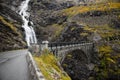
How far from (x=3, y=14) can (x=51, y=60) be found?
211 feet

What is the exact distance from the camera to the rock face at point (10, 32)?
76062mm

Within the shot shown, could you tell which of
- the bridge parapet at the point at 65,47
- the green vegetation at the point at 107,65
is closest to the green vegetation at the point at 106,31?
the green vegetation at the point at 107,65

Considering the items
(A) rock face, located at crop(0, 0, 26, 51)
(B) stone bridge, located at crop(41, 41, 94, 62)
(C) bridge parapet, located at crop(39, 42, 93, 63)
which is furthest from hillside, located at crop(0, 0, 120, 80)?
(C) bridge parapet, located at crop(39, 42, 93, 63)

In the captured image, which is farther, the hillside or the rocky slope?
the rocky slope

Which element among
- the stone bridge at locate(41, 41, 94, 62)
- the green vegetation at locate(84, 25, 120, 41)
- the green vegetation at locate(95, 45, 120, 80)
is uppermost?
the green vegetation at locate(84, 25, 120, 41)

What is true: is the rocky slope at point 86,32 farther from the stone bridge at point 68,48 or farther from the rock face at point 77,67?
the stone bridge at point 68,48

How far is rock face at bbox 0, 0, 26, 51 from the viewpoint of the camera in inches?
2995

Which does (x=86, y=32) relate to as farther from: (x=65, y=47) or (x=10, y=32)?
(x=65, y=47)

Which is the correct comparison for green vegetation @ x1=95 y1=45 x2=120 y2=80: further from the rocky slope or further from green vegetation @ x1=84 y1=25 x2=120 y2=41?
green vegetation @ x1=84 y1=25 x2=120 y2=41

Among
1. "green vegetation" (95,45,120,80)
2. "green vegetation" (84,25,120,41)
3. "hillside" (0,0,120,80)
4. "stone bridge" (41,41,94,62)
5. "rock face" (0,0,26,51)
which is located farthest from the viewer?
"green vegetation" (84,25,120,41)

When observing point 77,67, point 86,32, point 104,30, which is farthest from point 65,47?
point 104,30

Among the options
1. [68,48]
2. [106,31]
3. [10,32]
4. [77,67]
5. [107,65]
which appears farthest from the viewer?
[106,31]

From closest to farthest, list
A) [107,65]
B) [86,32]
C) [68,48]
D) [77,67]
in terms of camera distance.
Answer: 1. [68,48]
2. [107,65]
3. [77,67]
4. [86,32]

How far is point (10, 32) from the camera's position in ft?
279
